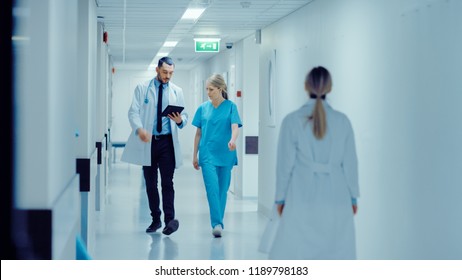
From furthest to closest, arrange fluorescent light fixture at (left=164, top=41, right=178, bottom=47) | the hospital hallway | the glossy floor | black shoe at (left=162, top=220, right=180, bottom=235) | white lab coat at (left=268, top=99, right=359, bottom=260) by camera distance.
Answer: fluorescent light fixture at (left=164, top=41, right=178, bottom=47), black shoe at (left=162, top=220, right=180, bottom=235), the glossy floor, white lab coat at (left=268, top=99, right=359, bottom=260), the hospital hallway

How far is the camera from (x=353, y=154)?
295 centimetres

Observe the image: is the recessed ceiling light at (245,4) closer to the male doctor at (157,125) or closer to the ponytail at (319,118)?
the male doctor at (157,125)

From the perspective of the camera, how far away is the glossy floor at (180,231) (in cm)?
554

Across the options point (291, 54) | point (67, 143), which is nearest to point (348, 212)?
point (67, 143)

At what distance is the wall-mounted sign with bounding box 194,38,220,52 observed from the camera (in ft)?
32.0

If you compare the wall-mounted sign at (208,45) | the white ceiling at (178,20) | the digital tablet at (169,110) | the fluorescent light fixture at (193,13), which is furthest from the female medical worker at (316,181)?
the wall-mounted sign at (208,45)

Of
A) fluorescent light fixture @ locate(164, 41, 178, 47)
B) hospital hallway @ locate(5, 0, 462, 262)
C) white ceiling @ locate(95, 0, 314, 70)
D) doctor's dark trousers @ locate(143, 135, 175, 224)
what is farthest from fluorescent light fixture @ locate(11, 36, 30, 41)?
fluorescent light fixture @ locate(164, 41, 178, 47)

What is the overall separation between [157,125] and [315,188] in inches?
126

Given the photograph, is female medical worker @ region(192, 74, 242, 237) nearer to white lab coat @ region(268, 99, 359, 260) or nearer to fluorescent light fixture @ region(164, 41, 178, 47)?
white lab coat @ region(268, 99, 359, 260)

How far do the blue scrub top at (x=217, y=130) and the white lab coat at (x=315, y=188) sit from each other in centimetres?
305

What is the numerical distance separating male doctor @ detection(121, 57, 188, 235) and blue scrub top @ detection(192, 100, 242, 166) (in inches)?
8.9

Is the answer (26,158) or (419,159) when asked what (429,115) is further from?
(26,158)

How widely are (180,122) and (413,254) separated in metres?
2.60

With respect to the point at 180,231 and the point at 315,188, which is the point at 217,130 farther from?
the point at 315,188
